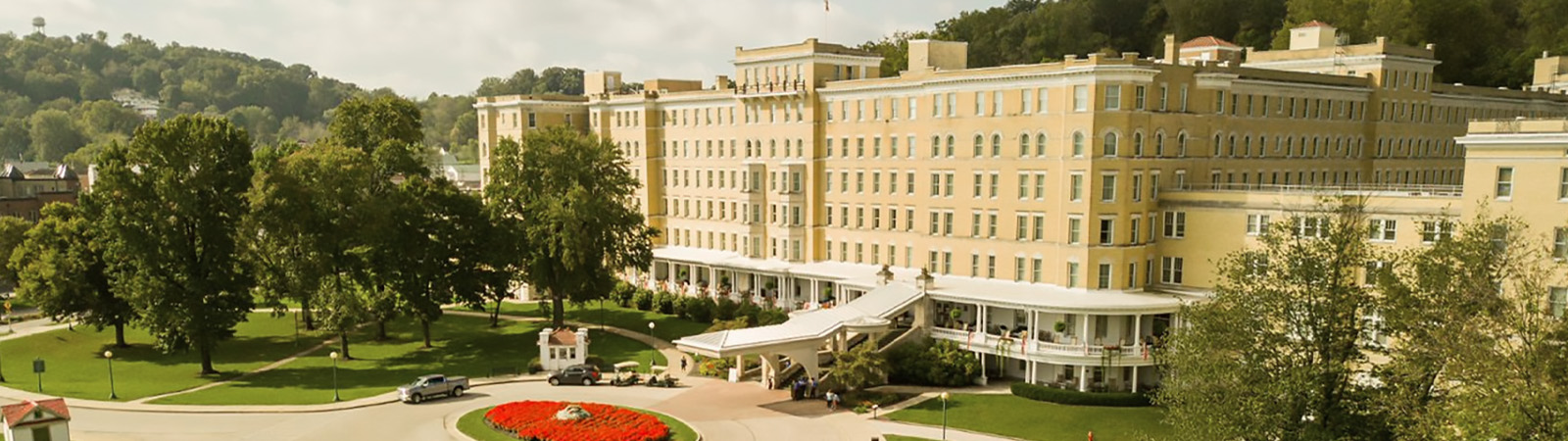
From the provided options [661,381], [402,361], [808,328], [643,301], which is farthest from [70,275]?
[808,328]

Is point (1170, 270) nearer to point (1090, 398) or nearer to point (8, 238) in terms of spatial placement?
point (1090, 398)

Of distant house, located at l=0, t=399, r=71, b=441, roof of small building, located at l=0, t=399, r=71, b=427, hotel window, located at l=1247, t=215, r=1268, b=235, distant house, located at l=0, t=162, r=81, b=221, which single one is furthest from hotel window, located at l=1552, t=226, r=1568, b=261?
distant house, located at l=0, t=162, r=81, b=221

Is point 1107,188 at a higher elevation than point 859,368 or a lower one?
higher

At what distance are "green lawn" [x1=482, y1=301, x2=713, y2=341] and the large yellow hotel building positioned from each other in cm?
460

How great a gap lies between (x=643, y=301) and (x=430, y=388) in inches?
963

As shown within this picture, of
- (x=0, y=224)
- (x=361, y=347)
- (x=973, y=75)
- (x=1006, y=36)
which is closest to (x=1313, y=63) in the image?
(x=973, y=75)

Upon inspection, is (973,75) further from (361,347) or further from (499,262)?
(361,347)

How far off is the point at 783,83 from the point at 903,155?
428 inches

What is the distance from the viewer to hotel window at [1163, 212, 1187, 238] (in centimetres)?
5297

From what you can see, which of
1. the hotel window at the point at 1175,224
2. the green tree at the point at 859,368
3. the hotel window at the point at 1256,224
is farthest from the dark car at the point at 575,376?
the hotel window at the point at 1256,224

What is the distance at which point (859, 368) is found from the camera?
48.0 m

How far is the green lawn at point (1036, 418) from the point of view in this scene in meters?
43.1

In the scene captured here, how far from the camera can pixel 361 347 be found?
61.2 meters

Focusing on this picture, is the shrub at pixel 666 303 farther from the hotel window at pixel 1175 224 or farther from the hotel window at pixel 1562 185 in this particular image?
the hotel window at pixel 1562 185
